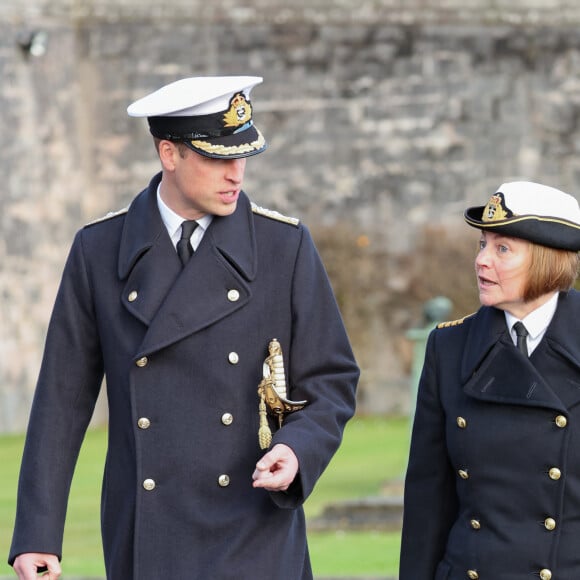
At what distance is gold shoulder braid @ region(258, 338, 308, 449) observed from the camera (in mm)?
5320

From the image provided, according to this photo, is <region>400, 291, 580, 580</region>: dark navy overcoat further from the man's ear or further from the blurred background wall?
the blurred background wall

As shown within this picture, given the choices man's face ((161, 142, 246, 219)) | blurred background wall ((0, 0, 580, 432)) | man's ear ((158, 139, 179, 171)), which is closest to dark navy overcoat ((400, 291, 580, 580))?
man's face ((161, 142, 246, 219))

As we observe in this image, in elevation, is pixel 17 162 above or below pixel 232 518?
below

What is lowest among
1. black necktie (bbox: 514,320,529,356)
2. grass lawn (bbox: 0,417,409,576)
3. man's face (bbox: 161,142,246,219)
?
grass lawn (bbox: 0,417,409,576)

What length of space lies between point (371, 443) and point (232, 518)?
42.4 ft

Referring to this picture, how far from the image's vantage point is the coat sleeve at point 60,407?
217 inches

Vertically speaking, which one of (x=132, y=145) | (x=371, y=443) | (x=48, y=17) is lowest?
(x=371, y=443)

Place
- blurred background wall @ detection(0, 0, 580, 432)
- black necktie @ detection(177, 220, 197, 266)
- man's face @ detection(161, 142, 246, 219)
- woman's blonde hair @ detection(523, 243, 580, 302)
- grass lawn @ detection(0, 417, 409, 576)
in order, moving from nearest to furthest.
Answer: woman's blonde hair @ detection(523, 243, 580, 302) → man's face @ detection(161, 142, 246, 219) → black necktie @ detection(177, 220, 197, 266) → grass lawn @ detection(0, 417, 409, 576) → blurred background wall @ detection(0, 0, 580, 432)

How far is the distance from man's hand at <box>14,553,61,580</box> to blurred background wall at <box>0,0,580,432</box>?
1628 centimetres

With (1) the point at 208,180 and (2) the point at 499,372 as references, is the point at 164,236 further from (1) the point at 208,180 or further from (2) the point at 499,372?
(2) the point at 499,372

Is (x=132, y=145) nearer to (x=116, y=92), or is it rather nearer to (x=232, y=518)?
(x=116, y=92)

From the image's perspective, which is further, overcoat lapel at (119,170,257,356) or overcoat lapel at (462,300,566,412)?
overcoat lapel at (119,170,257,356)

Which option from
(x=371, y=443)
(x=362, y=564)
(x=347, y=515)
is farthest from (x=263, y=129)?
(x=362, y=564)

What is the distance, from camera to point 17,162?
21219 millimetres
